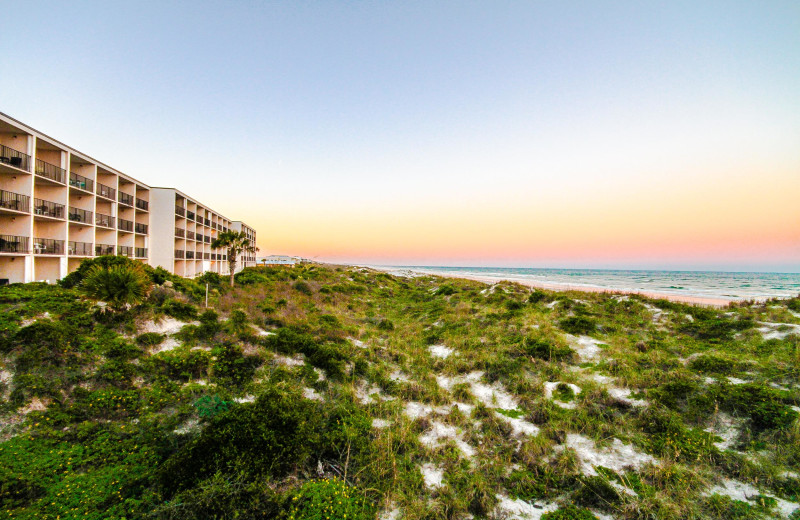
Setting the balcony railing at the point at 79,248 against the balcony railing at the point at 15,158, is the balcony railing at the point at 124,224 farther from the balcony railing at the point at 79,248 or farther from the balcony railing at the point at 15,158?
the balcony railing at the point at 15,158

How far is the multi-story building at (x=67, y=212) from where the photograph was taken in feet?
64.5

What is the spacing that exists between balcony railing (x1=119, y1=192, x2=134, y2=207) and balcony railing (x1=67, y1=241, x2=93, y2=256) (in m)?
7.53

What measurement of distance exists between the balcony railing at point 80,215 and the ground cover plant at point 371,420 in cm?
1672

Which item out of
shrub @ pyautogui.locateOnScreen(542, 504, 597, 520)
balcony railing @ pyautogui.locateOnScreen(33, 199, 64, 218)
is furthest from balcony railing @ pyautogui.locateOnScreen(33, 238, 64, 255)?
shrub @ pyautogui.locateOnScreen(542, 504, 597, 520)

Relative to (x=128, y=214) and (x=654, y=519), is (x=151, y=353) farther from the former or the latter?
(x=128, y=214)

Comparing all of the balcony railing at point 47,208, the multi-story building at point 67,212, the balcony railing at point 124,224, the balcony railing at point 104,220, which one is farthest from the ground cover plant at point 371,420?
the balcony railing at point 124,224

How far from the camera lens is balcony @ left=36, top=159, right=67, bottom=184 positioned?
72.2 ft

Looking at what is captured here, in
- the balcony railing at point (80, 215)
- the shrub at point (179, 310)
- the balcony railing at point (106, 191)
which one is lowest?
the shrub at point (179, 310)

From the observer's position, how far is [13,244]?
1927 cm

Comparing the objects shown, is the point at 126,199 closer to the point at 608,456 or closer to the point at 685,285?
the point at 608,456

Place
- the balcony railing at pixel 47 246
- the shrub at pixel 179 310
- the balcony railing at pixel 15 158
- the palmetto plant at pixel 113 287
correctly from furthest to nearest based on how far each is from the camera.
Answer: the balcony railing at pixel 47 246 < the balcony railing at pixel 15 158 < the shrub at pixel 179 310 < the palmetto plant at pixel 113 287

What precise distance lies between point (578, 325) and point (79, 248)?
37.1 metres

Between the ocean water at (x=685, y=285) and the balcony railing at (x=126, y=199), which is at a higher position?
the balcony railing at (x=126, y=199)

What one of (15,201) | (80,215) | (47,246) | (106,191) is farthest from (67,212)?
(106,191)
